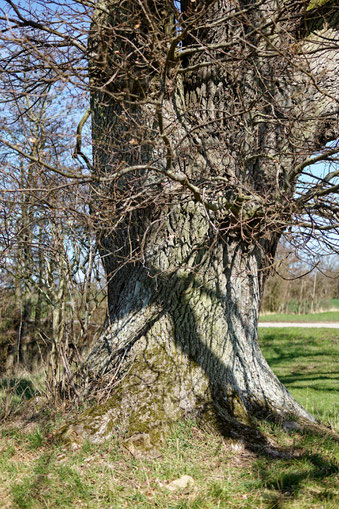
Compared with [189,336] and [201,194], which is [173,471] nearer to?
[189,336]

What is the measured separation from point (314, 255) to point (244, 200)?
81 cm

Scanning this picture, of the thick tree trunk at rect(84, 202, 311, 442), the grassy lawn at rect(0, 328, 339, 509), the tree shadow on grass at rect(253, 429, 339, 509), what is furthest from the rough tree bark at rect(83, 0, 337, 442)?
the tree shadow on grass at rect(253, 429, 339, 509)

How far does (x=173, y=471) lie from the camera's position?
326 centimetres

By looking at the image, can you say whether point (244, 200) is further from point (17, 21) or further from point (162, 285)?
point (17, 21)

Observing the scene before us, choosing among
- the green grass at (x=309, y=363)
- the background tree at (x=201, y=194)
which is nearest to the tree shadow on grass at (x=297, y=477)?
the background tree at (x=201, y=194)

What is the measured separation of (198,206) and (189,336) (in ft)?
4.35

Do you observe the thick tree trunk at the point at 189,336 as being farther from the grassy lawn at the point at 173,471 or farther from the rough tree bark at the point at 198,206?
the grassy lawn at the point at 173,471

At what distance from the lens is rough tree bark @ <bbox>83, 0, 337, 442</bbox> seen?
399 centimetres

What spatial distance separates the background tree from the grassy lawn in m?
0.35

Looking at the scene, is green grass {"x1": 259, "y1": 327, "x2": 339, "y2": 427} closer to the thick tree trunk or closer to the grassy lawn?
the thick tree trunk

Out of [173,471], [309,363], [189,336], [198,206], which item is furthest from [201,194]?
[309,363]

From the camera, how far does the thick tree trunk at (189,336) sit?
3.96 metres

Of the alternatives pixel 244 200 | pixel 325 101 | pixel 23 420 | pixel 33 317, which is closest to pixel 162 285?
pixel 244 200

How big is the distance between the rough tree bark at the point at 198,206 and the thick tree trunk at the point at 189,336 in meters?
0.01
